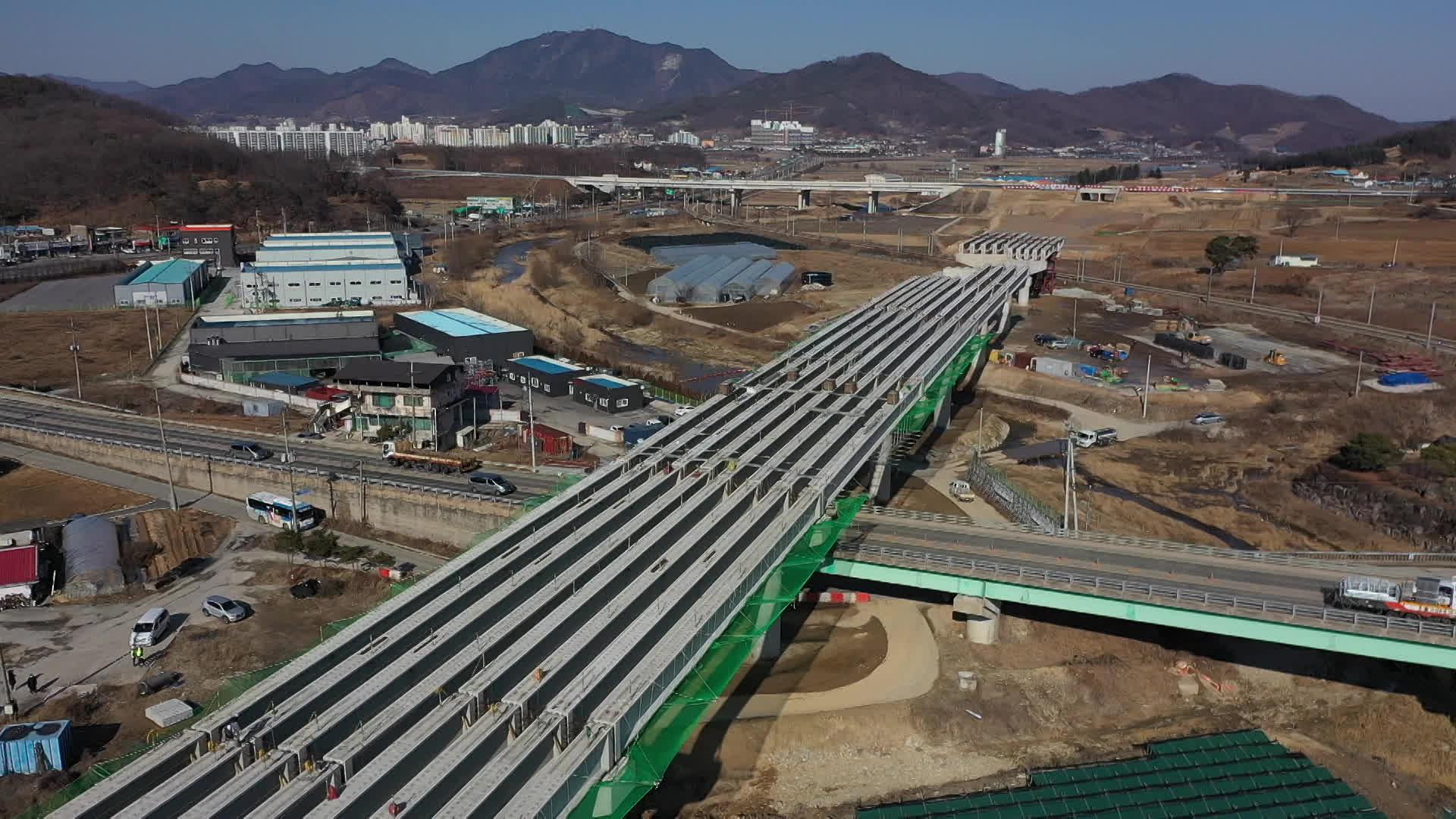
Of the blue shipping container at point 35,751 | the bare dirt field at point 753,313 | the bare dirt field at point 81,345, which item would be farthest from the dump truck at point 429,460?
the bare dirt field at point 753,313

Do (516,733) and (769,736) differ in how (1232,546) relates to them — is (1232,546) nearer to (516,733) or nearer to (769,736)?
(769,736)

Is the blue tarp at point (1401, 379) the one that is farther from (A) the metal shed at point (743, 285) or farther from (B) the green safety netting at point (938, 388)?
(A) the metal shed at point (743, 285)

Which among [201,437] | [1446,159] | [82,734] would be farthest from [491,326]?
[1446,159]

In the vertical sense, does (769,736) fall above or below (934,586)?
below

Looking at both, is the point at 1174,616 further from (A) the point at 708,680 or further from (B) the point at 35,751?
(B) the point at 35,751

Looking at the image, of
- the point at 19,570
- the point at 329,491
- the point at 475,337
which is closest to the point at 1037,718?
the point at 329,491

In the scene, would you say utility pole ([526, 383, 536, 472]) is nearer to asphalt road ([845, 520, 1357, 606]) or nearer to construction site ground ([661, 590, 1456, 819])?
construction site ground ([661, 590, 1456, 819])
